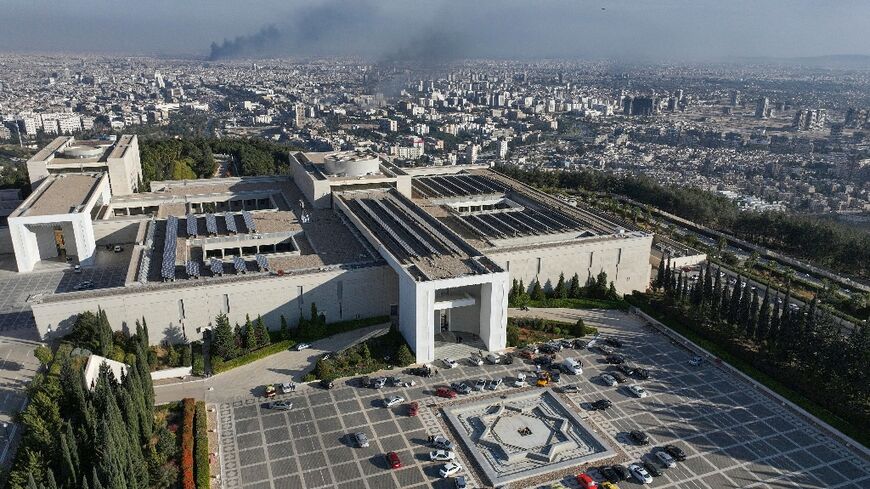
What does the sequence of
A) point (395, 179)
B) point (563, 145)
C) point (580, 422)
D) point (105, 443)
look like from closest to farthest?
point (105, 443), point (580, 422), point (395, 179), point (563, 145)

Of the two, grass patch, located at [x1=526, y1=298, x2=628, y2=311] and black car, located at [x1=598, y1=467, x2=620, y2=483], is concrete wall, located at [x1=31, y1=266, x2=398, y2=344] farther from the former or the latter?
black car, located at [x1=598, y1=467, x2=620, y2=483]

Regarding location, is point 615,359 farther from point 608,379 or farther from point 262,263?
point 262,263

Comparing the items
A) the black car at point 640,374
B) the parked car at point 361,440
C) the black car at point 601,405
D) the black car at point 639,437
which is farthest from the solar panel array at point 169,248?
the black car at point 640,374

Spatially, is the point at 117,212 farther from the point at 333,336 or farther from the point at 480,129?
the point at 480,129

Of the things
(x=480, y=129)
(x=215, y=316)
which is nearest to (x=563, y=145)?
(x=480, y=129)

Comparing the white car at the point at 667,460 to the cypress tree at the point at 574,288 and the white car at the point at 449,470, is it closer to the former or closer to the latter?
the white car at the point at 449,470

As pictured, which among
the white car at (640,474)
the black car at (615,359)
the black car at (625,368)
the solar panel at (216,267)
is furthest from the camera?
the solar panel at (216,267)
